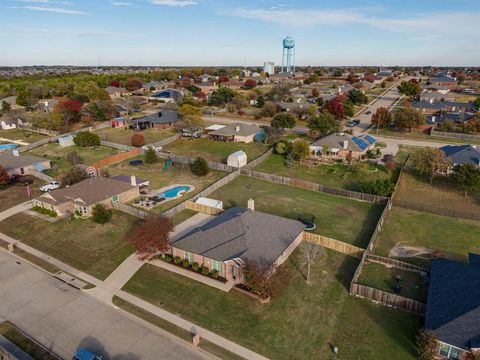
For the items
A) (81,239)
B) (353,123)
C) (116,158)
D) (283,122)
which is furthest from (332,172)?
(116,158)

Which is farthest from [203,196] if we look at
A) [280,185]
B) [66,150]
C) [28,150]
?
[28,150]

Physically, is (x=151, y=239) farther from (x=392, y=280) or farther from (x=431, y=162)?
(x=431, y=162)

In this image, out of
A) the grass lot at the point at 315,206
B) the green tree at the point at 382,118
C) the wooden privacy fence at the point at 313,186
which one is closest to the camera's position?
the grass lot at the point at 315,206

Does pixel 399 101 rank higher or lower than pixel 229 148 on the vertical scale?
higher

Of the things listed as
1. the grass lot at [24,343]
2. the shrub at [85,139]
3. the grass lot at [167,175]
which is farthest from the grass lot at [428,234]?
the shrub at [85,139]

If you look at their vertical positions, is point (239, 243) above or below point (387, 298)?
above

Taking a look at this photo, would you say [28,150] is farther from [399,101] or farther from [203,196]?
[399,101]

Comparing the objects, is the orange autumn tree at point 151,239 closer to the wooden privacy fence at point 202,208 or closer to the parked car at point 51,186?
the wooden privacy fence at point 202,208
